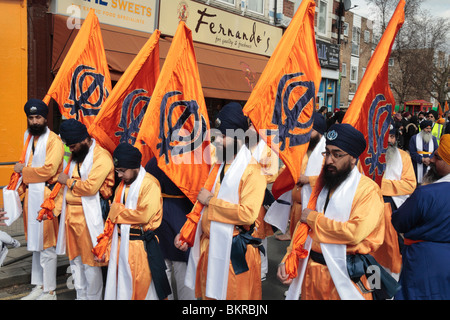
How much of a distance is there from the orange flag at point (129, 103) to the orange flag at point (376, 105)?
2281 mm

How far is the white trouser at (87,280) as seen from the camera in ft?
13.9

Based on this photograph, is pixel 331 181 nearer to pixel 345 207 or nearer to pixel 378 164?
pixel 345 207

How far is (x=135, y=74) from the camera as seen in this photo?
4715 mm

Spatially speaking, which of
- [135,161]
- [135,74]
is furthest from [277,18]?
[135,161]

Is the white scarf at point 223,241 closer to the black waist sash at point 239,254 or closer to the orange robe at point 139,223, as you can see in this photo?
the black waist sash at point 239,254

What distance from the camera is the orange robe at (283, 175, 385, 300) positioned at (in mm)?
2709

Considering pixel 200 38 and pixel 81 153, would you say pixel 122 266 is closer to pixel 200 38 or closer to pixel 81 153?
pixel 81 153

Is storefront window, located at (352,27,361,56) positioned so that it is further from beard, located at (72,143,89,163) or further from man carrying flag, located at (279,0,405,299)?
beard, located at (72,143,89,163)

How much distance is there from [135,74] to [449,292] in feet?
12.3

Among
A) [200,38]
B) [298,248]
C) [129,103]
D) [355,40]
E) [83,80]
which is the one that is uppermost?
[355,40]

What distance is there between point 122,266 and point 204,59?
919 centimetres

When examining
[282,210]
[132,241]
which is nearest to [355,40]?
[282,210]

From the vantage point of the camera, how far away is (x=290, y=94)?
392 centimetres

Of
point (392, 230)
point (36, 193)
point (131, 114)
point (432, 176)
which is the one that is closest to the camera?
point (432, 176)
